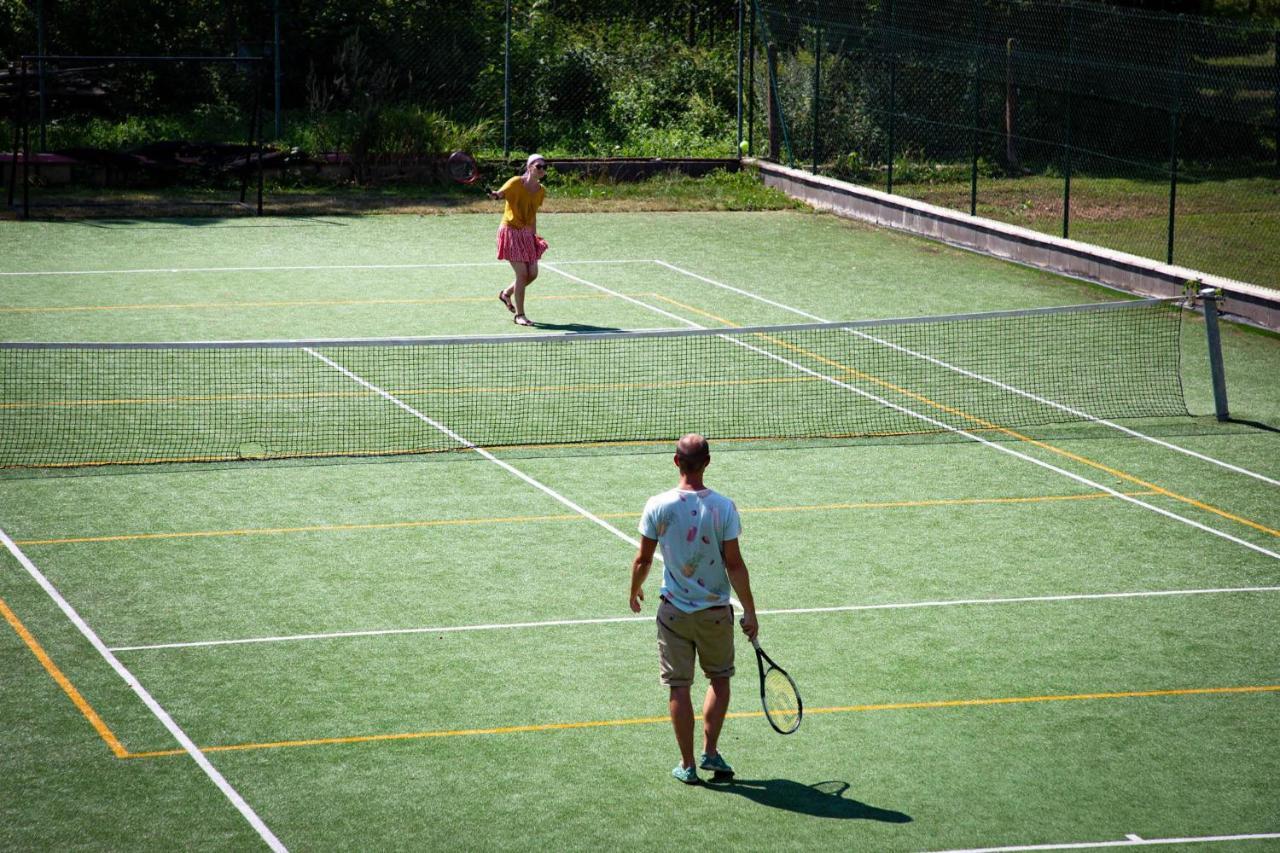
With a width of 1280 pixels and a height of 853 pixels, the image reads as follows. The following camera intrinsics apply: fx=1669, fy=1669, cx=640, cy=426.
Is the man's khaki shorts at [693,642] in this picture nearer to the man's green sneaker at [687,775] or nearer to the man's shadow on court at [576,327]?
the man's green sneaker at [687,775]

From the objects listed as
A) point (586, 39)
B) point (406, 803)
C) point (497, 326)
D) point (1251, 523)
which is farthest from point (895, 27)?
point (406, 803)

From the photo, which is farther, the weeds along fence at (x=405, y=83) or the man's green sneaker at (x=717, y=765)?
the weeds along fence at (x=405, y=83)

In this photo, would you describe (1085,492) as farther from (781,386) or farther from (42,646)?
(42,646)

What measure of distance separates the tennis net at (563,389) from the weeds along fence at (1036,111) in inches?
281

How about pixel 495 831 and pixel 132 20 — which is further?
pixel 132 20

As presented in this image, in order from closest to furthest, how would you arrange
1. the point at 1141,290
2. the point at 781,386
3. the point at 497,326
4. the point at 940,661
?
the point at 940,661 < the point at 781,386 < the point at 497,326 < the point at 1141,290

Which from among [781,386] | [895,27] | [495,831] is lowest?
[495,831]

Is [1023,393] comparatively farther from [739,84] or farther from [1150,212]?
[739,84]

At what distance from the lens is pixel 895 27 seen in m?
30.9

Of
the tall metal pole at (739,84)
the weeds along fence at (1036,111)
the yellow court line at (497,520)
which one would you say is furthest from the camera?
the tall metal pole at (739,84)

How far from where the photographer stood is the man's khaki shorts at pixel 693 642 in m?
8.77

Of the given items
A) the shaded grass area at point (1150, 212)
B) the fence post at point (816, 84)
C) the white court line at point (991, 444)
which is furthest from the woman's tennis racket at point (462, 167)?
the white court line at point (991, 444)

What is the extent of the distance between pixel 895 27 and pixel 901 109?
1.53 m

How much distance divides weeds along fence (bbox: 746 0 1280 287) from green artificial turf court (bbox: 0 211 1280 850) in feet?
32.6
